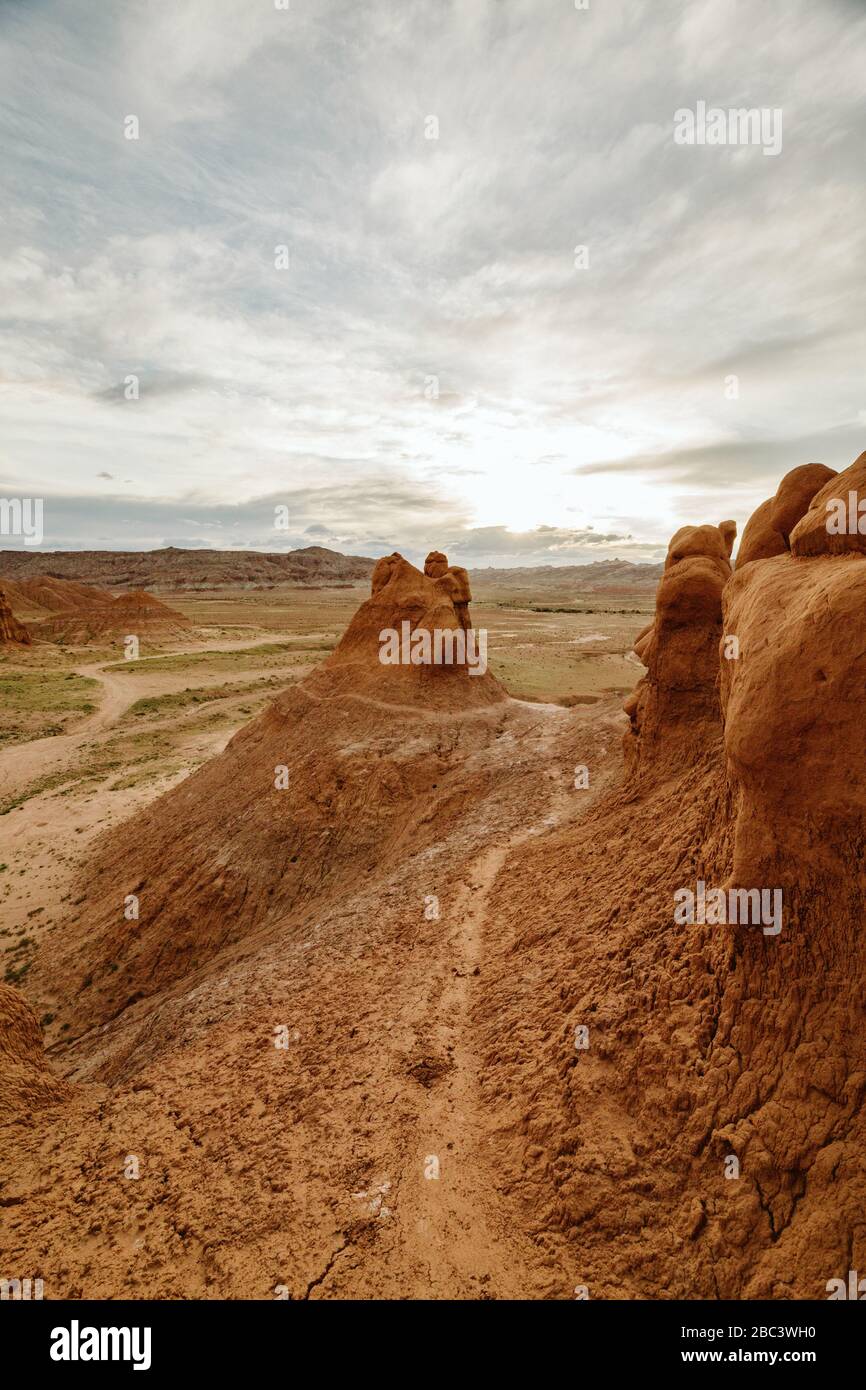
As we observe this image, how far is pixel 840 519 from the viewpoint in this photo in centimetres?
551

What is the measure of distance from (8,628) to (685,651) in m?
65.8

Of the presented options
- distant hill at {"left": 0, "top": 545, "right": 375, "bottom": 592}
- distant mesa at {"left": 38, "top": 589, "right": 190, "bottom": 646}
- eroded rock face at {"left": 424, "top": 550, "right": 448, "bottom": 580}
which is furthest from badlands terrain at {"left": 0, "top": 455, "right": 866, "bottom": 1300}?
distant hill at {"left": 0, "top": 545, "right": 375, "bottom": 592}

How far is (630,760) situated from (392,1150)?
26.8 ft

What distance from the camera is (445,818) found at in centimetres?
1488

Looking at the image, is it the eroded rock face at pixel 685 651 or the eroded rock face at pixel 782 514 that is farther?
the eroded rock face at pixel 685 651

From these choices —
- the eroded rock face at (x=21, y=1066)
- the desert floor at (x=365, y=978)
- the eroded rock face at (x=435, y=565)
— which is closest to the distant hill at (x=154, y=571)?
the desert floor at (x=365, y=978)

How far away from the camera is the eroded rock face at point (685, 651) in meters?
10.6

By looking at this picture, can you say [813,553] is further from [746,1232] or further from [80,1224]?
[80,1224]

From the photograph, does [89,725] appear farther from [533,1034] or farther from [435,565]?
[533,1034]

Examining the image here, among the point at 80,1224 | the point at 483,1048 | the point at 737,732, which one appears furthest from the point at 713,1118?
the point at 80,1224

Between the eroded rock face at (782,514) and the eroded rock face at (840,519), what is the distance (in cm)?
92

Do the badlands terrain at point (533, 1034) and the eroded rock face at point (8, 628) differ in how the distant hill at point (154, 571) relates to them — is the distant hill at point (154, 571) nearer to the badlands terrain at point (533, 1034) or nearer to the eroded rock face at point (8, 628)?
the eroded rock face at point (8, 628)

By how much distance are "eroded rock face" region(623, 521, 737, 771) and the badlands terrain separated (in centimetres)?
6

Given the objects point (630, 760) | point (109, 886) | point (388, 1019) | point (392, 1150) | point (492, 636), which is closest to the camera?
point (392, 1150)
